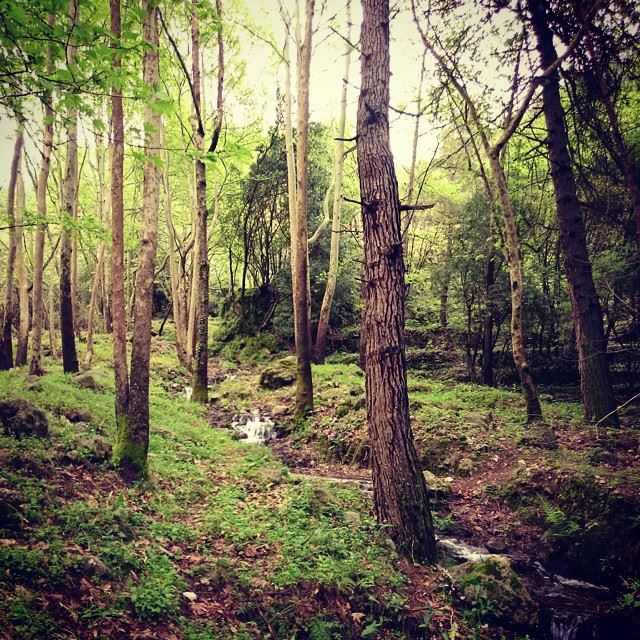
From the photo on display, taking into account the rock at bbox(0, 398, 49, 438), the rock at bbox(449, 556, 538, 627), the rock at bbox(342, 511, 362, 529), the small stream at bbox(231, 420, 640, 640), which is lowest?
the small stream at bbox(231, 420, 640, 640)

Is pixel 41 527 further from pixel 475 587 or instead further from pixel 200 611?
pixel 475 587

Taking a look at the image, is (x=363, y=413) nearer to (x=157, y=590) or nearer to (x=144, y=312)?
(x=144, y=312)

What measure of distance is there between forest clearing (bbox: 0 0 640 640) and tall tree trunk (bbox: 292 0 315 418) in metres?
0.09

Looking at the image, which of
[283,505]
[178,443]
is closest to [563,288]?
[283,505]

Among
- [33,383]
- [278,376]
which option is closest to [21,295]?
[33,383]

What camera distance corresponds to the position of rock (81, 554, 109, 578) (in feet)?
13.4

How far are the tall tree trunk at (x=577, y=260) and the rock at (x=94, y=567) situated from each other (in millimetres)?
8709

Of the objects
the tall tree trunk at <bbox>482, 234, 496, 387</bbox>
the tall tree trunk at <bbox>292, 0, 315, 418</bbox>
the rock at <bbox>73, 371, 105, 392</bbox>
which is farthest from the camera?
the tall tree trunk at <bbox>482, 234, 496, 387</bbox>

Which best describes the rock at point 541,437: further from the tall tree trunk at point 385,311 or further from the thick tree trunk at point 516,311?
the tall tree trunk at point 385,311

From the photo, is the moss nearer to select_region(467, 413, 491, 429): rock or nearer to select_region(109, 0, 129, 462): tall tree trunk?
select_region(109, 0, 129, 462): tall tree trunk

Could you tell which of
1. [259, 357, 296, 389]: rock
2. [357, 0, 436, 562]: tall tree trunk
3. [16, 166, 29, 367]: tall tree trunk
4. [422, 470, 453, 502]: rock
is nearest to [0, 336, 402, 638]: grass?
[357, 0, 436, 562]: tall tree trunk

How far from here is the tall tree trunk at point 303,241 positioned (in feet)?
38.4

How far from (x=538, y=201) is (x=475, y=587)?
489 inches

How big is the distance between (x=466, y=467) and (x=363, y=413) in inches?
124
